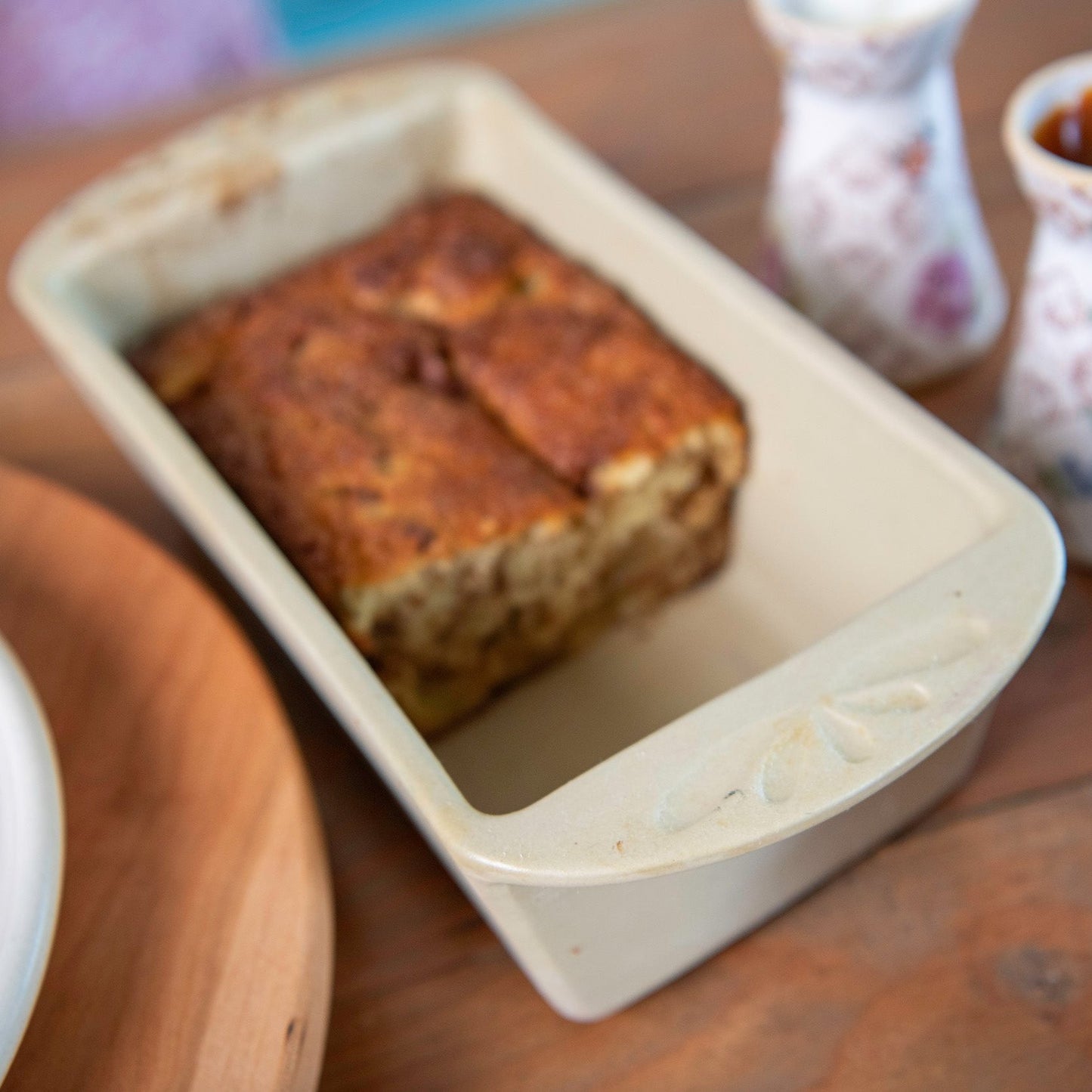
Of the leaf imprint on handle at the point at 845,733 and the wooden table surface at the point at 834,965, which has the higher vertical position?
the leaf imprint on handle at the point at 845,733

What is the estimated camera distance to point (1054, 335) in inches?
29.9

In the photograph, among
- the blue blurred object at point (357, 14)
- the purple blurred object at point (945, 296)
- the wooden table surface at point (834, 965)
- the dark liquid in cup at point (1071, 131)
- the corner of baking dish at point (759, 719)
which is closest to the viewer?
the corner of baking dish at point (759, 719)

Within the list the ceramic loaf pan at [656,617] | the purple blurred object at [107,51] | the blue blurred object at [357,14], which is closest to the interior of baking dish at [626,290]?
the ceramic loaf pan at [656,617]

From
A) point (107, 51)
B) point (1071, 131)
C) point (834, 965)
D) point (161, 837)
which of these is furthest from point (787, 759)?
point (107, 51)

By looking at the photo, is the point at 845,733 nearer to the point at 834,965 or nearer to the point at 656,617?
the point at 834,965

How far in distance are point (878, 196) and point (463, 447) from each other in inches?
14.8

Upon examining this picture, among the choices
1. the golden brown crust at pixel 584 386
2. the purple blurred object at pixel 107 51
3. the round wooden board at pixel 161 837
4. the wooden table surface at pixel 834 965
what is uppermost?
the purple blurred object at pixel 107 51

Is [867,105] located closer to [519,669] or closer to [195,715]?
[519,669]

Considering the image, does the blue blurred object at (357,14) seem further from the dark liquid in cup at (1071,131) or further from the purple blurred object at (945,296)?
the dark liquid in cup at (1071,131)

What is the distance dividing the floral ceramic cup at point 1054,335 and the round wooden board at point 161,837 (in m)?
0.55

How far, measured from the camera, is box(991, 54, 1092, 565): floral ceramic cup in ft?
2.27

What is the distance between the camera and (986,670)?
22.1 inches

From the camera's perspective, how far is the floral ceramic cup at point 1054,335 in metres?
0.69

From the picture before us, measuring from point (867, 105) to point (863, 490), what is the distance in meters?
0.31
